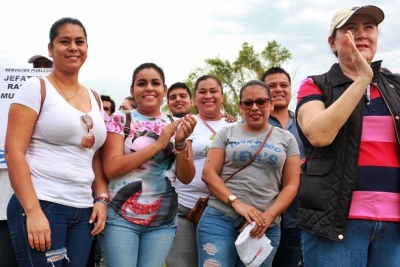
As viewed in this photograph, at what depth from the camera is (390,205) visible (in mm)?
2152

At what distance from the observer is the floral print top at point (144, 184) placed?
302 centimetres

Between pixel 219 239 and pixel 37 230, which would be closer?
pixel 37 230

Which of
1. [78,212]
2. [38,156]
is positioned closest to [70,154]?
[38,156]

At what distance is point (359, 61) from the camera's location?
210 cm

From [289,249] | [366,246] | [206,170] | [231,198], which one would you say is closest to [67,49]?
[206,170]

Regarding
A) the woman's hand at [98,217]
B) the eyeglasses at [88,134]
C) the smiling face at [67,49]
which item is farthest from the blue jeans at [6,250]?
the smiling face at [67,49]

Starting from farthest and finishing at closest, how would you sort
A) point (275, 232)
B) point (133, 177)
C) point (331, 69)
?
point (275, 232) < point (133, 177) < point (331, 69)

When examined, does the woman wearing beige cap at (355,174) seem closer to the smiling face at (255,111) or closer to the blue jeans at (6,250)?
the smiling face at (255,111)

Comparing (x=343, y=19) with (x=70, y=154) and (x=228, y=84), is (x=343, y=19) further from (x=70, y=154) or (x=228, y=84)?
(x=228, y=84)

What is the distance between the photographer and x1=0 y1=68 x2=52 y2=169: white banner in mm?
3125

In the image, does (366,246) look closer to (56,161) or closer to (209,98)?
(56,161)

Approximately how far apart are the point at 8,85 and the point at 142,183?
1.24 m

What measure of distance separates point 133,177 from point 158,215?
0.32 metres

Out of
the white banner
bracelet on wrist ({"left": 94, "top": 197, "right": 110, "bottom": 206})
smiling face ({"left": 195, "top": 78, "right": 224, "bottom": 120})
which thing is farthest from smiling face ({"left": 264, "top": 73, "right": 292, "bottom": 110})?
the white banner
